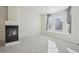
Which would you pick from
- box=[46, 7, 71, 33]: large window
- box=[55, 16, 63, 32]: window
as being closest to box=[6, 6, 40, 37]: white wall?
box=[46, 7, 71, 33]: large window

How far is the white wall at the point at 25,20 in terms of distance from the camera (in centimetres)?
503

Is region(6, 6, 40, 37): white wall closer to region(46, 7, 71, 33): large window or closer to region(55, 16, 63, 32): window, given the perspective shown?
region(46, 7, 71, 33): large window

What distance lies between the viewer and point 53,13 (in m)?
8.12

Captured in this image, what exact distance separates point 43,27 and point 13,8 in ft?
14.7

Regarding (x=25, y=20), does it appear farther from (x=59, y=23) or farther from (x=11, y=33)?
(x=11, y=33)

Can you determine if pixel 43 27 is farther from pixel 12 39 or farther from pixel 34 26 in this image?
pixel 12 39

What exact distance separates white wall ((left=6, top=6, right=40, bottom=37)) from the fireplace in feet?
0.82

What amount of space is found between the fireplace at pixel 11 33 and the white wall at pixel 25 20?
250 millimetres

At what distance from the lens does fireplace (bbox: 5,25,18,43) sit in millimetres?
4469

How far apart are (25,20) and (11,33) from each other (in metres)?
2.86

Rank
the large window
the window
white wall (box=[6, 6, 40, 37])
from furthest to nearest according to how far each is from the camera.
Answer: the window < the large window < white wall (box=[6, 6, 40, 37])

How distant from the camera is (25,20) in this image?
7465mm

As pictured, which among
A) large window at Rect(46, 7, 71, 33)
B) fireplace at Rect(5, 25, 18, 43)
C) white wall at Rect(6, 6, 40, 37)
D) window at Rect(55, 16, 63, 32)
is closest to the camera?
fireplace at Rect(5, 25, 18, 43)

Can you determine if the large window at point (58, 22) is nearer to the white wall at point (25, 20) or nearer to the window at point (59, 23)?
the window at point (59, 23)
